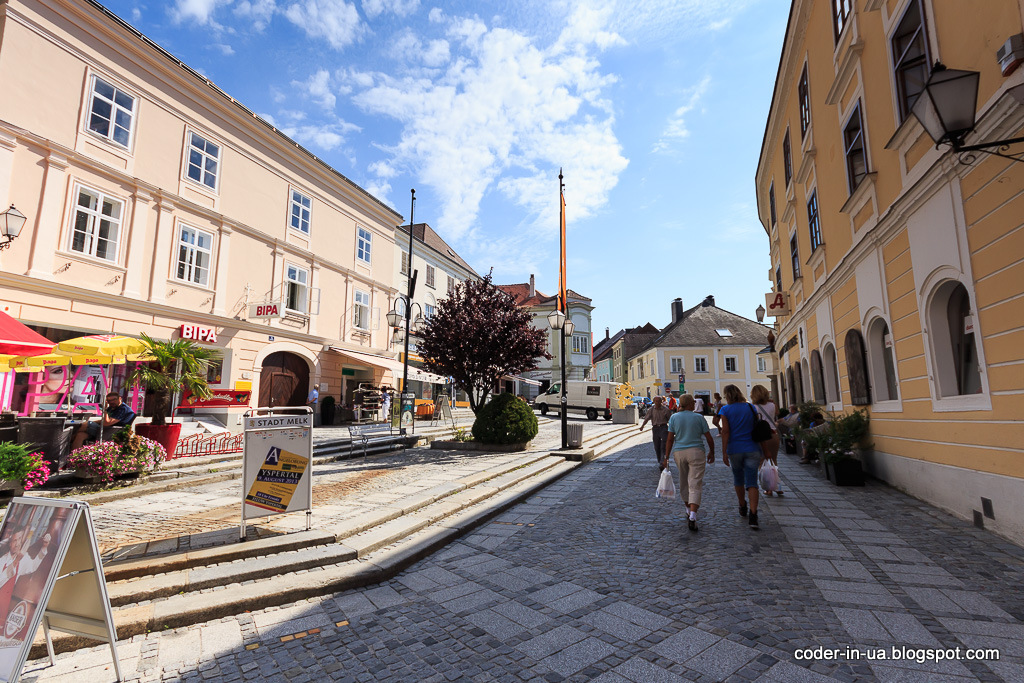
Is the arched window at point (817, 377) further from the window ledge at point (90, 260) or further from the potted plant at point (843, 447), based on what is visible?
the window ledge at point (90, 260)

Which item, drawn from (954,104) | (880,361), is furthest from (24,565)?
(880,361)

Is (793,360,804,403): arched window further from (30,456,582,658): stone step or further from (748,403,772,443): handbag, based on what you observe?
Result: (30,456,582,658): stone step

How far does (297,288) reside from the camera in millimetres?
19891

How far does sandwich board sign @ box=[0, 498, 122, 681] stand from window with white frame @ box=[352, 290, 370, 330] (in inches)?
788

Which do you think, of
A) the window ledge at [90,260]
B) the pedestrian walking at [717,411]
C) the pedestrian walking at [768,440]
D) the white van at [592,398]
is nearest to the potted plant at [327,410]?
the window ledge at [90,260]

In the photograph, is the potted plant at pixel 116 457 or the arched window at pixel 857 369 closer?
the potted plant at pixel 116 457

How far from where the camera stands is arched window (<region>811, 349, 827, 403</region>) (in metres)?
13.4

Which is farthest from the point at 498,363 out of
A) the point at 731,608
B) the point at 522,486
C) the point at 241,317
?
the point at 731,608

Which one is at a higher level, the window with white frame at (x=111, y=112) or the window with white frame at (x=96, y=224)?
the window with white frame at (x=111, y=112)

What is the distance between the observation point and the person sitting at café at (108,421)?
Result: 825 centimetres

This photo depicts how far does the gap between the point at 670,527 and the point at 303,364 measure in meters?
17.0

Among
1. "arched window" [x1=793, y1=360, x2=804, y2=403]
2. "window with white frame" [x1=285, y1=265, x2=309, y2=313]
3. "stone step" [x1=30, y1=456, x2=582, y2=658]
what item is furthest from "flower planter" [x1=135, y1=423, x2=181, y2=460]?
"arched window" [x1=793, y1=360, x2=804, y2=403]

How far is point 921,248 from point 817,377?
7946 millimetres

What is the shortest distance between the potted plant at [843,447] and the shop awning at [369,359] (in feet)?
54.8
